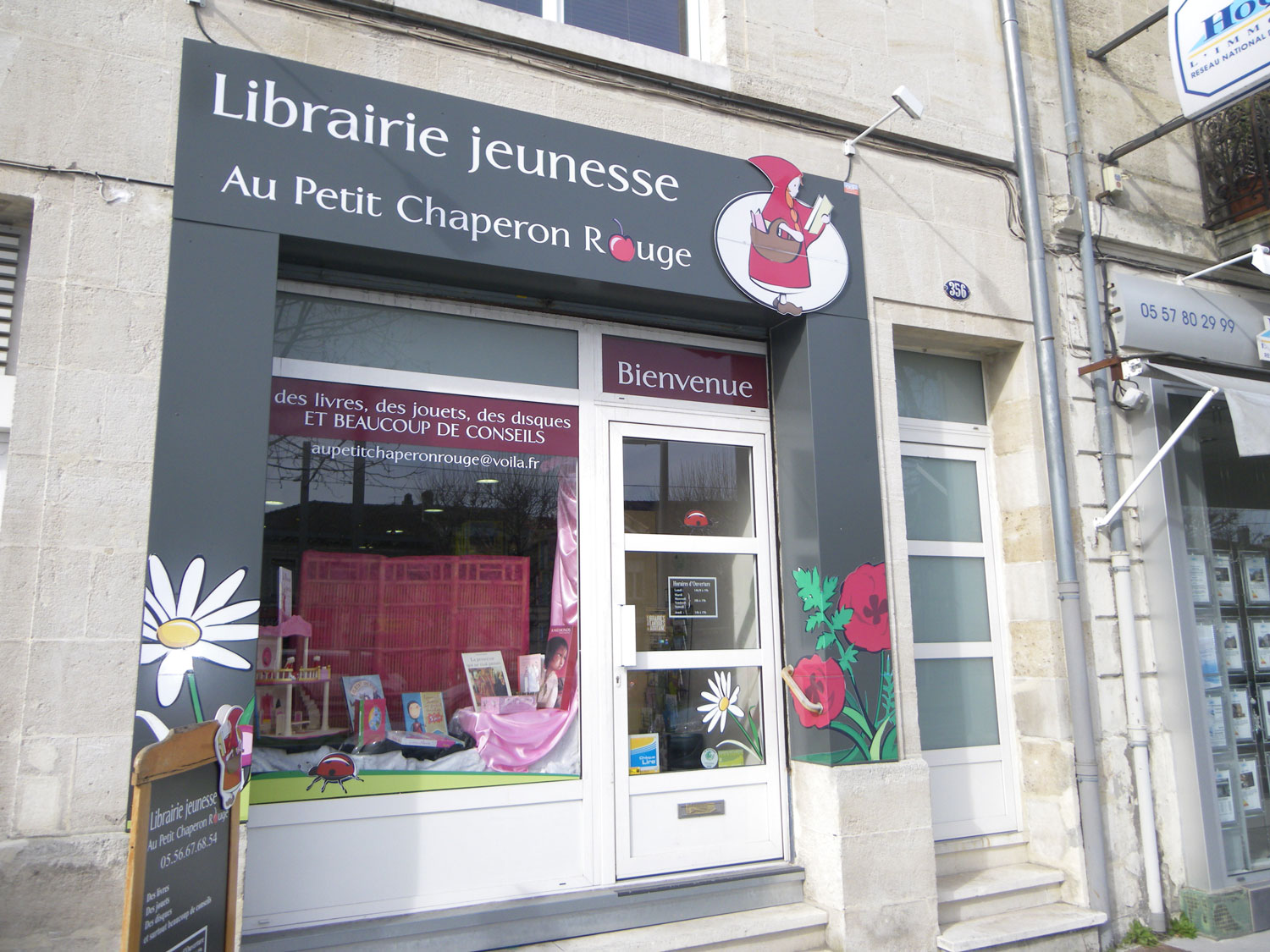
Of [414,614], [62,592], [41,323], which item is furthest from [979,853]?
[41,323]

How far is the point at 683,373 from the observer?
5.15 metres

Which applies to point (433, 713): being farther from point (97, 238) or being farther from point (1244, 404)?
point (1244, 404)

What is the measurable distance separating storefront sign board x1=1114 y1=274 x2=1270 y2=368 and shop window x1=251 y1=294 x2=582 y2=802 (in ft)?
12.2

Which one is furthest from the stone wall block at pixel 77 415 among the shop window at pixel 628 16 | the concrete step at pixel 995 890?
the concrete step at pixel 995 890

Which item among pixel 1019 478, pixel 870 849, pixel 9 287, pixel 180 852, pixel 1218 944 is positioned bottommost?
pixel 1218 944

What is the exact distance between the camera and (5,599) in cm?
336

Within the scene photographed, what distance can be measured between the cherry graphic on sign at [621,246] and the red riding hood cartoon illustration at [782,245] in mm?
501

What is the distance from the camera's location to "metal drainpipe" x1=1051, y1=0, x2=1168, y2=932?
5379 millimetres

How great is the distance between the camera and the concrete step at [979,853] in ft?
17.2

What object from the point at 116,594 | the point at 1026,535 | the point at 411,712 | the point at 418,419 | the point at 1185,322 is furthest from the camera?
the point at 1185,322

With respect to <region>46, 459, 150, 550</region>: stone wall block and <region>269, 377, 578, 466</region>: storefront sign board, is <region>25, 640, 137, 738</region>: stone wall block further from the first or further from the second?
<region>269, 377, 578, 466</region>: storefront sign board

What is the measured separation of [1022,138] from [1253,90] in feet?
4.03

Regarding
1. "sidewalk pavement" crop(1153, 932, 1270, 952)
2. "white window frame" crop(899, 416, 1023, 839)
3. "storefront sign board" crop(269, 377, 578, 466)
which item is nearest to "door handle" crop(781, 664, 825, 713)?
"white window frame" crop(899, 416, 1023, 839)

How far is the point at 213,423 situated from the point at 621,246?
2099 millimetres
